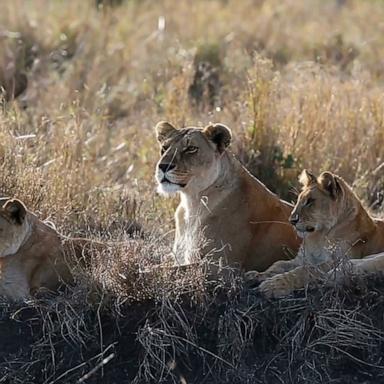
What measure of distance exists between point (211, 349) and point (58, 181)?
2053 mm

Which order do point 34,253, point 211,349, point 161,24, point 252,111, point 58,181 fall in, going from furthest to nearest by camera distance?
point 161,24 < point 252,111 < point 58,181 < point 34,253 < point 211,349

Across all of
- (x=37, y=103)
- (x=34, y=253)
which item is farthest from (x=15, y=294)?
(x=37, y=103)

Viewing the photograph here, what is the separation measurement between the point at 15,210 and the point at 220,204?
3.93 feet

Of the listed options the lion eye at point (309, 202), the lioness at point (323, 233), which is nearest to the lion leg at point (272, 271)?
the lioness at point (323, 233)

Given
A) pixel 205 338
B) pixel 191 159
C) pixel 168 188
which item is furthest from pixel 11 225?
pixel 205 338

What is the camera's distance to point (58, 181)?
7.99 m

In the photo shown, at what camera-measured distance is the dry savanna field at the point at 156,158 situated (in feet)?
20.8

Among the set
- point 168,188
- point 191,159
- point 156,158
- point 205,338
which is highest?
point 191,159

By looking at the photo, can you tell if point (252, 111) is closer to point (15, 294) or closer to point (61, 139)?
point (61, 139)

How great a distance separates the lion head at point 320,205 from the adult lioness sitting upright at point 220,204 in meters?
0.42

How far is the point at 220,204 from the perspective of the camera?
23.5 feet

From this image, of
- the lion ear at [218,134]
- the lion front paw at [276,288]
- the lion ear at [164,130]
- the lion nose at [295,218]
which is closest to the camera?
the lion front paw at [276,288]

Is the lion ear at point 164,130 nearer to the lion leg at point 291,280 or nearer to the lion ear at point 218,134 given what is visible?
the lion ear at point 218,134

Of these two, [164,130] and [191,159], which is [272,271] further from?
[164,130]
